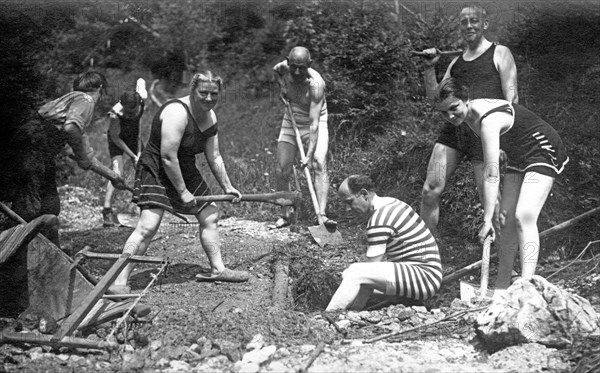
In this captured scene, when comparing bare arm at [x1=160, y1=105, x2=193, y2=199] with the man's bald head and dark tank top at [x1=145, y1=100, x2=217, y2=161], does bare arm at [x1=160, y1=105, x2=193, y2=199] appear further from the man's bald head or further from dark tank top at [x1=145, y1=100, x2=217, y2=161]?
the man's bald head

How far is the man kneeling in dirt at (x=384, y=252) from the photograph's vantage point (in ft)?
17.1

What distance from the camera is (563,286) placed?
587 centimetres

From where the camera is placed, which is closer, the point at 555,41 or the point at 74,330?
the point at 74,330

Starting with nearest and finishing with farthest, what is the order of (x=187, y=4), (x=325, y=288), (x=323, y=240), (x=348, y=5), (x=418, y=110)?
(x=325, y=288) → (x=323, y=240) → (x=418, y=110) → (x=348, y=5) → (x=187, y=4)

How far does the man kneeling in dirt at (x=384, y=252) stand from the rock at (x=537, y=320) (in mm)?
918

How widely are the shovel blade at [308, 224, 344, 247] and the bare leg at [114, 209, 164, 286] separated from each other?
6.98 feet

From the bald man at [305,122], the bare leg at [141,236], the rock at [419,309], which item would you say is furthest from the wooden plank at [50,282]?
the bald man at [305,122]

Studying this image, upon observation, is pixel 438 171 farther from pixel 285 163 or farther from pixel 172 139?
pixel 285 163

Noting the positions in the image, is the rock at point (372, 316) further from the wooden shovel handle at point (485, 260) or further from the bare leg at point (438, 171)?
the bare leg at point (438, 171)

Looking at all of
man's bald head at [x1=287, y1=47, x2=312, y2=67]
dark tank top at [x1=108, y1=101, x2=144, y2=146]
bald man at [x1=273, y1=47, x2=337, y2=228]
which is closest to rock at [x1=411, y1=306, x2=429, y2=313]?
bald man at [x1=273, y1=47, x2=337, y2=228]

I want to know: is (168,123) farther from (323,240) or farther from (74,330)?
(323,240)

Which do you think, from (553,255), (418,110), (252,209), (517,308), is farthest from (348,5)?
(517,308)

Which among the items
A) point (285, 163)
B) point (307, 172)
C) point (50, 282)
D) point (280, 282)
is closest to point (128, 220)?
point (285, 163)

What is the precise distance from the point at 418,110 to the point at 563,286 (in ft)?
11.5
